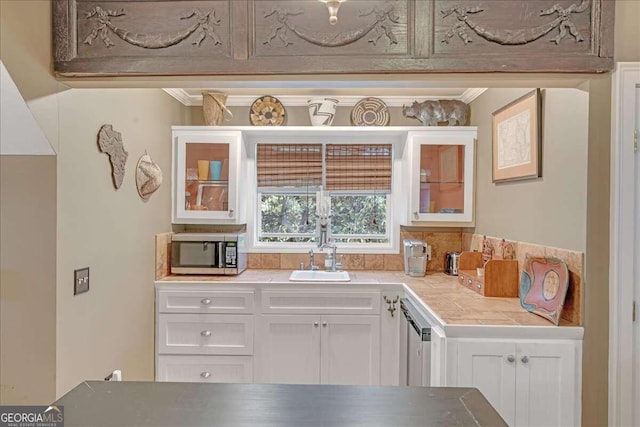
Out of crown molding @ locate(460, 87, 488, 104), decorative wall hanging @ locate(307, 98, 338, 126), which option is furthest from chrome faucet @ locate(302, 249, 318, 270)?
crown molding @ locate(460, 87, 488, 104)

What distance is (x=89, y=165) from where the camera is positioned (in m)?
1.97

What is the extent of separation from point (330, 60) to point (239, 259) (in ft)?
6.10

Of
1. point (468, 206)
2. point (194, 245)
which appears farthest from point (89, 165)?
point (468, 206)

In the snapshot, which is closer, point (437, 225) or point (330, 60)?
point (330, 60)

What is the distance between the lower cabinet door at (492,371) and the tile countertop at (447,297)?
0.11m

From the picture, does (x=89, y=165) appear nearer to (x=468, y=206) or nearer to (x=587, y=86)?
(x=587, y=86)

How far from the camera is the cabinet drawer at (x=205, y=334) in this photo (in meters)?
2.74

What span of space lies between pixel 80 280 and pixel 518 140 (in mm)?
2587

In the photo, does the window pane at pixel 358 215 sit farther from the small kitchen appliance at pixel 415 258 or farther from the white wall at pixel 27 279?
the white wall at pixel 27 279

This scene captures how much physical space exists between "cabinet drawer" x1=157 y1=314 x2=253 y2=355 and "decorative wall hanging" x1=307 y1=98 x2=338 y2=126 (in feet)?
5.48

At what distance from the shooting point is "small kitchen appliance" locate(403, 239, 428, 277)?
121 inches

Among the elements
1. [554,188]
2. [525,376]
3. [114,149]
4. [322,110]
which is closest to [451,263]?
[554,188]

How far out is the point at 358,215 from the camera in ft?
11.4

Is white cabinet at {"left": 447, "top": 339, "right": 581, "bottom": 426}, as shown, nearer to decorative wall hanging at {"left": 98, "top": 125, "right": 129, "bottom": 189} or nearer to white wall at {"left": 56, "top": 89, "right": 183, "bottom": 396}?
white wall at {"left": 56, "top": 89, "right": 183, "bottom": 396}
